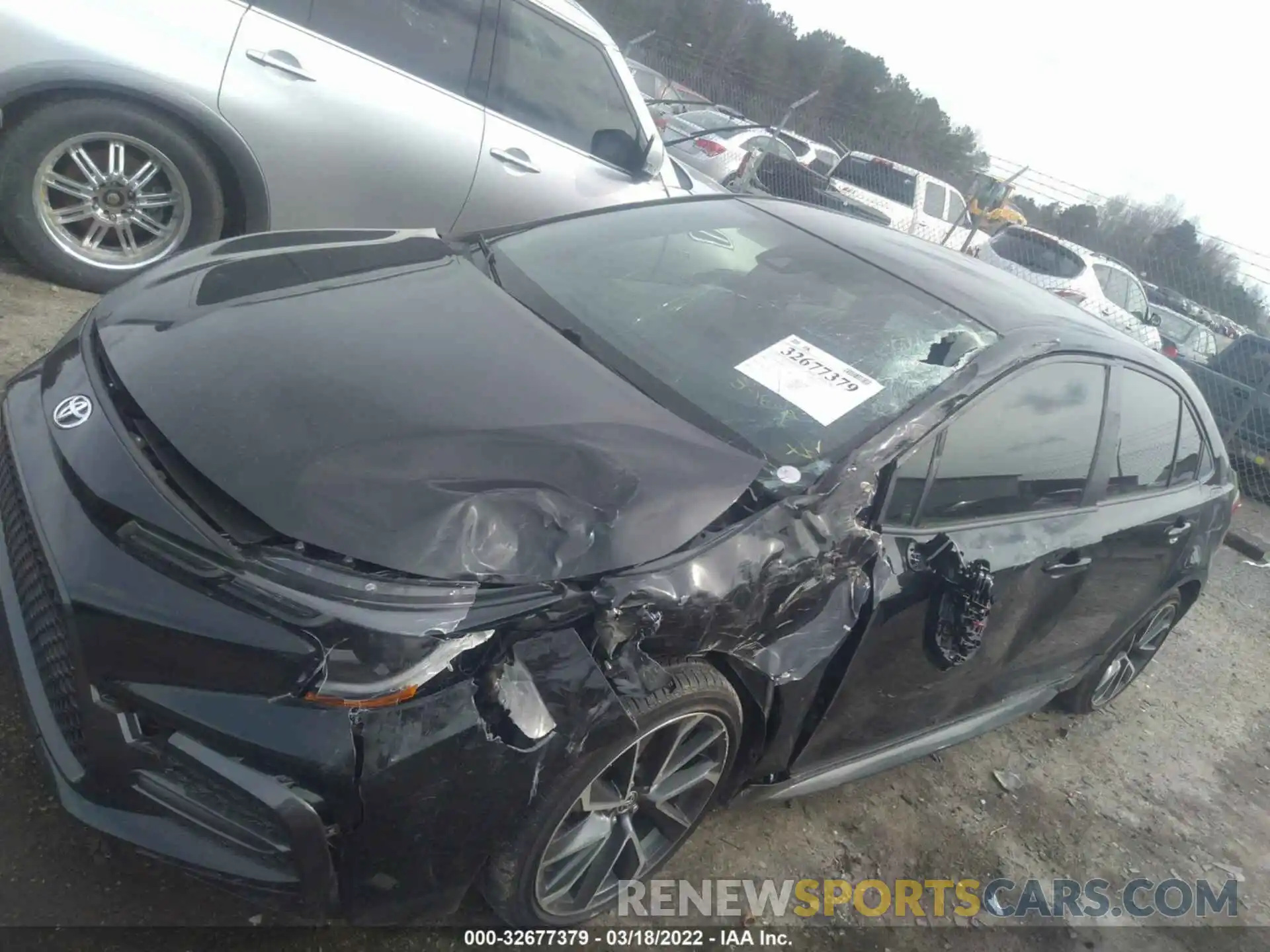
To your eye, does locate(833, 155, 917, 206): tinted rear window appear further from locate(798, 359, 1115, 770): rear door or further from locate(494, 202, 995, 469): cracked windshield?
locate(798, 359, 1115, 770): rear door

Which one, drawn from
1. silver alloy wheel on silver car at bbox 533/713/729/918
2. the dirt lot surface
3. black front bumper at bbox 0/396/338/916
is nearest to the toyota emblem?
black front bumper at bbox 0/396/338/916

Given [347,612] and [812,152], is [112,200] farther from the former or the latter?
[812,152]

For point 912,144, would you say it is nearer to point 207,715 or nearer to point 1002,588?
point 1002,588

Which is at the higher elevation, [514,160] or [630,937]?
[514,160]

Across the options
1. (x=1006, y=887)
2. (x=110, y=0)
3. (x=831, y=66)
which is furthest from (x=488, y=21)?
(x=831, y=66)

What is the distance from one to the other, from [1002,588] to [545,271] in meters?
1.71

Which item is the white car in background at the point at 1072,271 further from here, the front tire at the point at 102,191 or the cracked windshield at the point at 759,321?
the front tire at the point at 102,191

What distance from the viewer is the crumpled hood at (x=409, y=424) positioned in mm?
1786

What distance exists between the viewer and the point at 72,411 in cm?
198

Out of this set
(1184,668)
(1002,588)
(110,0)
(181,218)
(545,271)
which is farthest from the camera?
(1184,668)

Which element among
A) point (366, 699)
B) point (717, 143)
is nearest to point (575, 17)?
point (366, 699)

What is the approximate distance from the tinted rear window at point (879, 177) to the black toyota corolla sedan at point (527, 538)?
905cm

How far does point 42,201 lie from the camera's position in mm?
3754

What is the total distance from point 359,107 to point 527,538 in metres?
3.05
